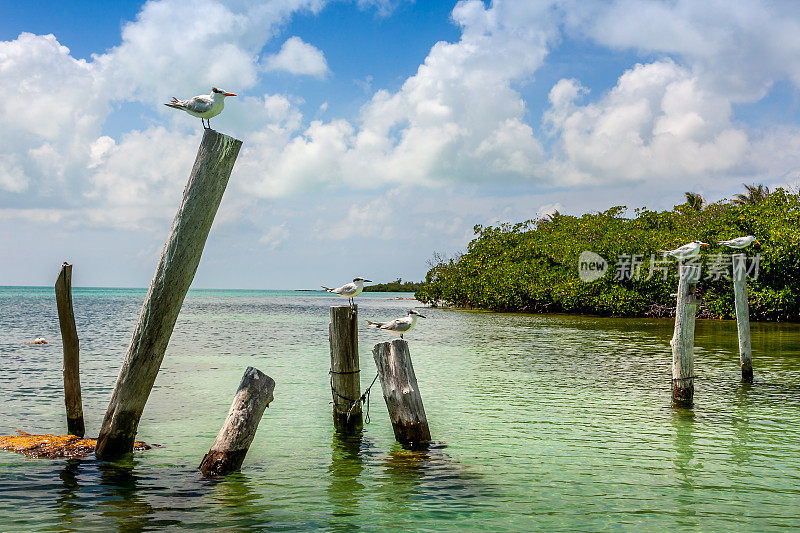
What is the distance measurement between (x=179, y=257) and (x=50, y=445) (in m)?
3.34

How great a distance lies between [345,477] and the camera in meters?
7.48

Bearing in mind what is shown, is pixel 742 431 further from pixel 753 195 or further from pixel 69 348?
pixel 753 195

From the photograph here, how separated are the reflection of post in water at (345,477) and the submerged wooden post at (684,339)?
555 centimetres

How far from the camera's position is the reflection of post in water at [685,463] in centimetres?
641

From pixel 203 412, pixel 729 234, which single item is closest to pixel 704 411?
pixel 203 412

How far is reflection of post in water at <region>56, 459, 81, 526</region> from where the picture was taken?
614 cm

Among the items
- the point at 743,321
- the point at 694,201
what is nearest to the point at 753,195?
the point at 694,201

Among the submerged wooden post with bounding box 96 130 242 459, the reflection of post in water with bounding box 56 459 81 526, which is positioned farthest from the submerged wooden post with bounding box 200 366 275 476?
the reflection of post in water with bounding box 56 459 81 526

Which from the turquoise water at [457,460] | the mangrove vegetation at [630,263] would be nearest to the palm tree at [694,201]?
the mangrove vegetation at [630,263]

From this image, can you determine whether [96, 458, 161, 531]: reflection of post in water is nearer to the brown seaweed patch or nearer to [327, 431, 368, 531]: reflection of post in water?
the brown seaweed patch

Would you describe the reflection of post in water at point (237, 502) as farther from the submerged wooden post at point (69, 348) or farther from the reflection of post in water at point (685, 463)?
the reflection of post in water at point (685, 463)

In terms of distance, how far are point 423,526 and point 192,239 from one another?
3.65m

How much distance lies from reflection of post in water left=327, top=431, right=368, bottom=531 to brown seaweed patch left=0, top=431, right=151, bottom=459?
8.12ft

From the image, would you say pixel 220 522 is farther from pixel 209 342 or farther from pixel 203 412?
pixel 209 342
